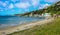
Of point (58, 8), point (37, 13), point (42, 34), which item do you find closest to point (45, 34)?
point (42, 34)

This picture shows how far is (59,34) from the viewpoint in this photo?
1797cm

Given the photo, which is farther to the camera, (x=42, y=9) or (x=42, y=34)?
(x=42, y=9)

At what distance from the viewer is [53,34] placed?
1817 centimetres

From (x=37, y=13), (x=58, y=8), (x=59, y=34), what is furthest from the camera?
(x=37, y=13)

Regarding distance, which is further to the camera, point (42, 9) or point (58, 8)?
point (42, 9)

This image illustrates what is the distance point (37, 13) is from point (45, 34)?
530 ft

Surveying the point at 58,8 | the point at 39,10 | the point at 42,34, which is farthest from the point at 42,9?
the point at 42,34

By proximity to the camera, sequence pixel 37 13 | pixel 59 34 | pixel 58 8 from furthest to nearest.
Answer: pixel 37 13 < pixel 58 8 < pixel 59 34

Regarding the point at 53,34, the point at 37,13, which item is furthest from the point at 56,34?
the point at 37,13

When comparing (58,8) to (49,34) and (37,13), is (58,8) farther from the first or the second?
(49,34)

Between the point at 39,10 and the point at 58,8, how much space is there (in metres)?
41.7

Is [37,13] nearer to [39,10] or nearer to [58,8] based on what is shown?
[39,10]

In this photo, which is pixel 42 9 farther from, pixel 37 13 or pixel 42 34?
pixel 42 34

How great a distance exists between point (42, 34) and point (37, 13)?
161407 mm
